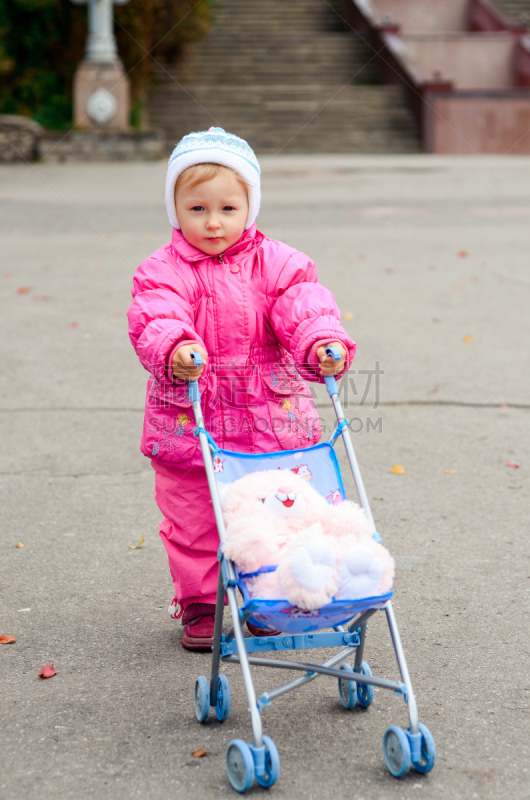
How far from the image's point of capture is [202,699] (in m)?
2.58

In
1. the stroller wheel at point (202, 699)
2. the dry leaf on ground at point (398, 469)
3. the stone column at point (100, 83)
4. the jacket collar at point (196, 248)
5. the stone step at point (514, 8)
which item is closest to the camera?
the stroller wheel at point (202, 699)

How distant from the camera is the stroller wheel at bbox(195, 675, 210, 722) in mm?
2570

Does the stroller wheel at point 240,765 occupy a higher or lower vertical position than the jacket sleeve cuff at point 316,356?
lower

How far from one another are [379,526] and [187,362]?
1.70m

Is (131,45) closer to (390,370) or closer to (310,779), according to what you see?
(390,370)

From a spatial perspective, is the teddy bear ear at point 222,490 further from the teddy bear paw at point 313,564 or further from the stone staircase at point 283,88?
the stone staircase at point 283,88

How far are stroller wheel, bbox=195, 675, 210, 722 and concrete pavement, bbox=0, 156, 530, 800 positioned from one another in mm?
48

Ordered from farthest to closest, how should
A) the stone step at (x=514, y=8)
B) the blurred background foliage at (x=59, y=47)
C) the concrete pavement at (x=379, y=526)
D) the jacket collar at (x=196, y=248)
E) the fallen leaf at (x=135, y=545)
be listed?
the stone step at (x=514, y=8), the blurred background foliage at (x=59, y=47), the fallen leaf at (x=135, y=545), the jacket collar at (x=196, y=248), the concrete pavement at (x=379, y=526)

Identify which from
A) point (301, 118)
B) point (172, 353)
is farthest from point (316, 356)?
point (301, 118)

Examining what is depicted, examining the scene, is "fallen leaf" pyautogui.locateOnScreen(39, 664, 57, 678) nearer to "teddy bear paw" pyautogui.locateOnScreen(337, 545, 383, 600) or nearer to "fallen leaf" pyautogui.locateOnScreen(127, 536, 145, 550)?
"fallen leaf" pyautogui.locateOnScreen(127, 536, 145, 550)

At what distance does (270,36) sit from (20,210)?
16.2 meters

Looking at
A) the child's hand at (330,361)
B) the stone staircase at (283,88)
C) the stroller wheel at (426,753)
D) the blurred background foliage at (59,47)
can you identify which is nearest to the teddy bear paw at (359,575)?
the stroller wheel at (426,753)

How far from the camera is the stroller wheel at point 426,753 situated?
2326 millimetres

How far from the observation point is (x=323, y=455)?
2723 millimetres
